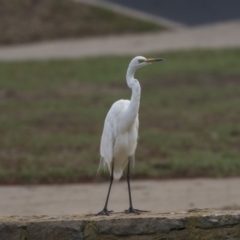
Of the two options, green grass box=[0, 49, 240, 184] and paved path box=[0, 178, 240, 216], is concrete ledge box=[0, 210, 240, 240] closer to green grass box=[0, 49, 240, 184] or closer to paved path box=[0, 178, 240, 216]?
paved path box=[0, 178, 240, 216]

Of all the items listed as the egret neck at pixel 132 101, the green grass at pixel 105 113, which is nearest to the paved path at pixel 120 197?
the green grass at pixel 105 113

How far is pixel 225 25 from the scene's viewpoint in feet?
79.9

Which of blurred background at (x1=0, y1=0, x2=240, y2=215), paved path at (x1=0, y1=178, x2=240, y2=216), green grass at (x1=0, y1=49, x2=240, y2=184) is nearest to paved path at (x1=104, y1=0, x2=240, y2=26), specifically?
blurred background at (x1=0, y1=0, x2=240, y2=215)

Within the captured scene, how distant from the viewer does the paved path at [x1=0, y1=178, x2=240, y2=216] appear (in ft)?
31.1

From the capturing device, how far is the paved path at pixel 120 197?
9.47 m

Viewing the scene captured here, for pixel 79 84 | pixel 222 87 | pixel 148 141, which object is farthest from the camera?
pixel 79 84

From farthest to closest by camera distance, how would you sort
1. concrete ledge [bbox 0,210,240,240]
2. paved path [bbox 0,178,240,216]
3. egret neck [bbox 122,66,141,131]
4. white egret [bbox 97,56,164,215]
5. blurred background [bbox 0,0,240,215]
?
blurred background [bbox 0,0,240,215] → paved path [bbox 0,178,240,216] → white egret [bbox 97,56,164,215] → egret neck [bbox 122,66,141,131] → concrete ledge [bbox 0,210,240,240]

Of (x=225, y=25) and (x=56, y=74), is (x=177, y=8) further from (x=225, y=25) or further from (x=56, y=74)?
(x=56, y=74)

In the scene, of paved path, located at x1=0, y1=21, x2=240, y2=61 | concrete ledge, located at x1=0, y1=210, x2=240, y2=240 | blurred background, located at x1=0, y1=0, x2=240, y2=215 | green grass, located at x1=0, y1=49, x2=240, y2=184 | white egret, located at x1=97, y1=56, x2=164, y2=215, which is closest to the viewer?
concrete ledge, located at x1=0, y1=210, x2=240, y2=240

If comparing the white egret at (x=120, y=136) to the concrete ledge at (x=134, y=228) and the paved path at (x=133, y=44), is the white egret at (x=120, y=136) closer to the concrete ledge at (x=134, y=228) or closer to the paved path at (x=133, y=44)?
the concrete ledge at (x=134, y=228)

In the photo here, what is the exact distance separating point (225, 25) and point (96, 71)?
21.5 ft

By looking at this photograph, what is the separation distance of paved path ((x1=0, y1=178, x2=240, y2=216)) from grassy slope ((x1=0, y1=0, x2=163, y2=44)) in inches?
554

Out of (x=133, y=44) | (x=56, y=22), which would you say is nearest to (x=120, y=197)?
(x=133, y=44)

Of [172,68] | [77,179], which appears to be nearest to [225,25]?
[172,68]
